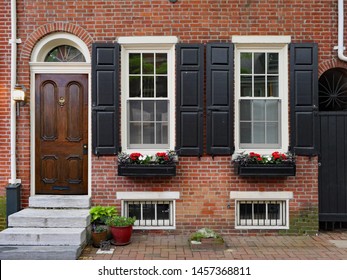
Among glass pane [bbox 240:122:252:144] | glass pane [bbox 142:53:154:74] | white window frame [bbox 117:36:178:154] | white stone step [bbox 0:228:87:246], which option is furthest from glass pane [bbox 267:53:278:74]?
white stone step [bbox 0:228:87:246]

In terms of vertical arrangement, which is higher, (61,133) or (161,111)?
(161,111)

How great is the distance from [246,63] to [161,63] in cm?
172

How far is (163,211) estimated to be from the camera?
22.7ft

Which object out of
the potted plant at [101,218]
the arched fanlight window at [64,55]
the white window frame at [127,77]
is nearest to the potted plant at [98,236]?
the potted plant at [101,218]

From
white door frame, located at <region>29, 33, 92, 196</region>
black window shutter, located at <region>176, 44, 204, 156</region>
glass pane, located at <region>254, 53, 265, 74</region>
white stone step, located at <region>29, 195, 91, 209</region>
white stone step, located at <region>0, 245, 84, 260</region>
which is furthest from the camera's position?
glass pane, located at <region>254, 53, 265, 74</region>

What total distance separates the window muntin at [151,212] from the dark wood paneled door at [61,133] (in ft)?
3.39

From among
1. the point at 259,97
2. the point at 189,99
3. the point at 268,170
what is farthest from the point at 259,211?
the point at 189,99

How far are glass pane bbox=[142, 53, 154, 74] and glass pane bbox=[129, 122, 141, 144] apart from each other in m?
1.07

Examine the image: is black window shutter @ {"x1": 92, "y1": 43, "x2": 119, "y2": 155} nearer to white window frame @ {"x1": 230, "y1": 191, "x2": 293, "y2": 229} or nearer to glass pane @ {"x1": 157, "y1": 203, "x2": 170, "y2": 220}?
glass pane @ {"x1": 157, "y1": 203, "x2": 170, "y2": 220}

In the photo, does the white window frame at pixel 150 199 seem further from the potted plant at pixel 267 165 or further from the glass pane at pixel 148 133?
the potted plant at pixel 267 165

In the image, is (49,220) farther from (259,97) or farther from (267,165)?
(259,97)

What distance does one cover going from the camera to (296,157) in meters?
6.79

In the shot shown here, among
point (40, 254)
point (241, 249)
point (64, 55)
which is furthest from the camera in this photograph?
point (64, 55)

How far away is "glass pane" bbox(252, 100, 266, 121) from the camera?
6973 mm
